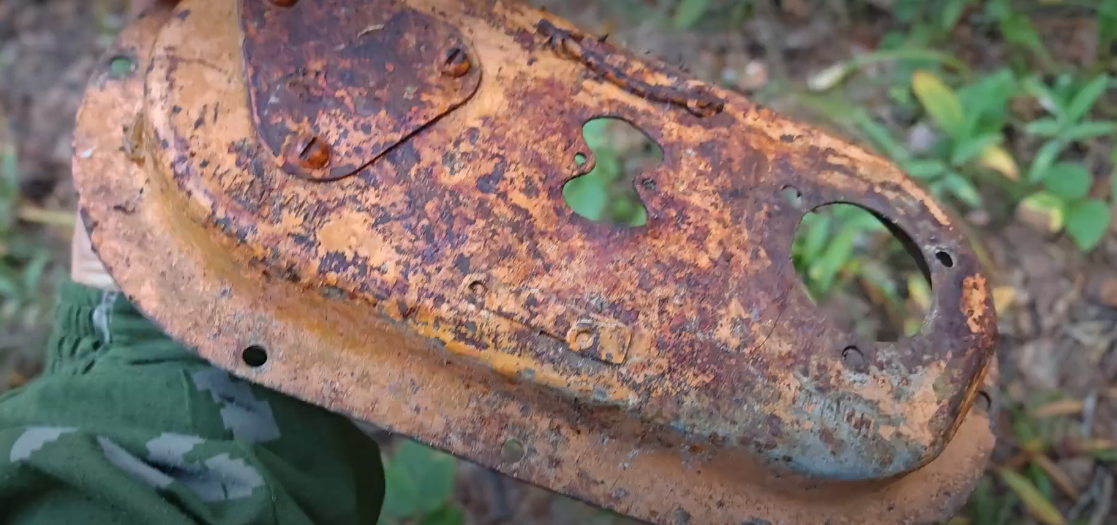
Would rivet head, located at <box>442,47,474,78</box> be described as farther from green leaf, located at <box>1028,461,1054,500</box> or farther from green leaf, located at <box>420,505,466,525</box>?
green leaf, located at <box>1028,461,1054,500</box>

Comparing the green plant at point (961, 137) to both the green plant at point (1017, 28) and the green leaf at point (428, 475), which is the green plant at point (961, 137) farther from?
the green leaf at point (428, 475)

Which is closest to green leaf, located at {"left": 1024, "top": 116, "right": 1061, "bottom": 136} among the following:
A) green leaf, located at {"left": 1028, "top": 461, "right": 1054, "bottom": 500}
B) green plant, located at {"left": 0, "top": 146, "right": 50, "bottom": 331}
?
green leaf, located at {"left": 1028, "top": 461, "right": 1054, "bottom": 500}

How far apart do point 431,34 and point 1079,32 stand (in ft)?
6.05

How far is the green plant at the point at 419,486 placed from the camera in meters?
1.49

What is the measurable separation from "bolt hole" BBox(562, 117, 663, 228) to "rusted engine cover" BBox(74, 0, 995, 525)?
0.59m

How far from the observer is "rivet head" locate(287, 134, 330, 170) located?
892 mm

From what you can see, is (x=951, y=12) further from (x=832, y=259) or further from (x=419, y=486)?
(x=419, y=486)

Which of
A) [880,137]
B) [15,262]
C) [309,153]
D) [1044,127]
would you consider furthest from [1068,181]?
[15,262]

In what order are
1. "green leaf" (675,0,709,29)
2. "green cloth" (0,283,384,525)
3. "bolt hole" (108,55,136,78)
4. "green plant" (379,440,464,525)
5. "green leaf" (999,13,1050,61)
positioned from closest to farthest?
"green cloth" (0,283,384,525)
"bolt hole" (108,55,136,78)
"green plant" (379,440,464,525)
"green leaf" (999,13,1050,61)
"green leaf" (675,0,709,29)

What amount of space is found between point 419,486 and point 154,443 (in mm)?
660

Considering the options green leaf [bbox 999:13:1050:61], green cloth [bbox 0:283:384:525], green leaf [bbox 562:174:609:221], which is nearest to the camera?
green cloth [bbox 0:283:384:525]

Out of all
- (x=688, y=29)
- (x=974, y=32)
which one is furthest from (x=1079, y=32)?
(x=688, y=29)

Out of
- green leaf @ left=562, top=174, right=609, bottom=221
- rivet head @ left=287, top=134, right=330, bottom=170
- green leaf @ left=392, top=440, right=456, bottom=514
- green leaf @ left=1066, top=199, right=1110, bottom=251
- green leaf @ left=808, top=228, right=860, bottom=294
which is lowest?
green leaf @ left=392, top=440, right=456, bottom=514

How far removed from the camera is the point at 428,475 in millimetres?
1504
